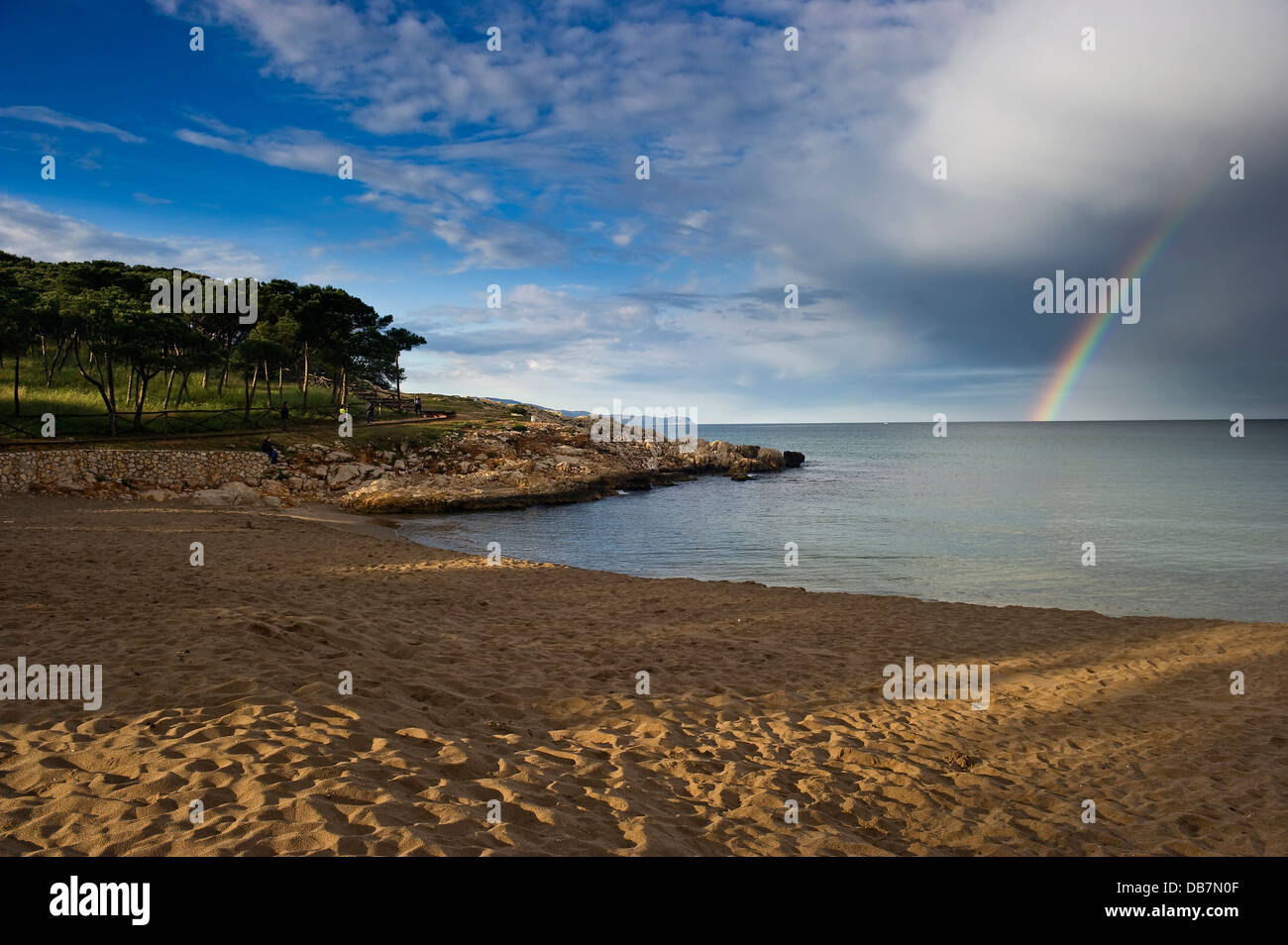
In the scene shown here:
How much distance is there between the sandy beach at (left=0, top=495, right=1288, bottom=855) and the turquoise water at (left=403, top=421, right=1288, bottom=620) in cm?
677

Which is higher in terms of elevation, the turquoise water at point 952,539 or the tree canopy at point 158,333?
the tree canopy at point 158,333

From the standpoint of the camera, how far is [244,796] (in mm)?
4777

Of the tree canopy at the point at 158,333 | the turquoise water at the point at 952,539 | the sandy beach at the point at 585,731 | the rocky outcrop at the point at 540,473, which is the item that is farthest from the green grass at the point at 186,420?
the sandy beach at the point at 585,731

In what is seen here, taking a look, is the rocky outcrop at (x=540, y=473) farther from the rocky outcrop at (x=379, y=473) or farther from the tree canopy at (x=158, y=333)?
the tree canopy at (x=158, y=333)

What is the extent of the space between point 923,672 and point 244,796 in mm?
9823

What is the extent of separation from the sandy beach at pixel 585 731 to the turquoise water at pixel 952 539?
6768 mm

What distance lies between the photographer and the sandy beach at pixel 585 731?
16.0 feet

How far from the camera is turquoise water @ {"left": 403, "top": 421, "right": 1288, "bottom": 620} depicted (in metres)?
20.7

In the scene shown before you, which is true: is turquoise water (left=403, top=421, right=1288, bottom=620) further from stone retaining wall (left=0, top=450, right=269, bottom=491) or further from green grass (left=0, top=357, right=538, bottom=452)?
green grass (left=0, top=357, right=538, bottom=452)

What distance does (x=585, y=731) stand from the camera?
741 centimetres

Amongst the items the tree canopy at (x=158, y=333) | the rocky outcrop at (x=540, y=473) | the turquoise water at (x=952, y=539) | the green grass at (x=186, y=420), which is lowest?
the turquoise water at (x=952, y=539)

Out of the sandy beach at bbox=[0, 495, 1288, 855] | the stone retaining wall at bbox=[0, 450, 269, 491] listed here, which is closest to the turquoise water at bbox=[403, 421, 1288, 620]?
the sandy beach at bbox=[0, 495, 1288, 855]

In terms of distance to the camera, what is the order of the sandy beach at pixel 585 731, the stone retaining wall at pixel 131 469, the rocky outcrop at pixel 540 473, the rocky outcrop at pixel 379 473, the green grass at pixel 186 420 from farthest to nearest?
the rocky outcrop at pixel 540 473 < the green grass at pixel 186 420 < the rocky outcrop at pixel 379 473 < the stone retaining wall at pixel 131 469 < the sandy beach at pixel 585 731
